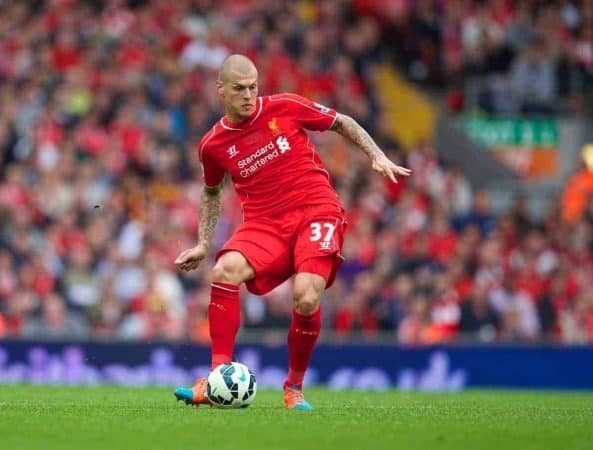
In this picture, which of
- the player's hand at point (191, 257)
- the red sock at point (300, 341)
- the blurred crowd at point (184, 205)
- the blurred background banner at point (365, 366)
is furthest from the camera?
the blurred crowd at point (184, 205)

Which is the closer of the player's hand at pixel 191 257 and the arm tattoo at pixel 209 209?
the player's hand at pixel 191 257

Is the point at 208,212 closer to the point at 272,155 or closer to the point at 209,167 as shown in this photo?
the point at 209,167

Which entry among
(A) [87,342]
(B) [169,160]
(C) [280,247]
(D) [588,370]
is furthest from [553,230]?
(C) [280,247]

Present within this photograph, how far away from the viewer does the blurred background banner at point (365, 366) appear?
57.6 ft

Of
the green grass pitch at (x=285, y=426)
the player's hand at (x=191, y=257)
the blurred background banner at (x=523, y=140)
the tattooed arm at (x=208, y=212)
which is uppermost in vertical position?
the blurred background banner at (x=523, y=140)

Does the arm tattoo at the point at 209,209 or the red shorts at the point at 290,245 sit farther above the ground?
the arm tattoo at the point at 209,209

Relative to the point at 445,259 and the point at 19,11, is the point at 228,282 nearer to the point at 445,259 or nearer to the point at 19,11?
the point at 445,259

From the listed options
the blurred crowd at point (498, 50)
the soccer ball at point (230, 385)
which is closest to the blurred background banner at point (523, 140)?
the blurred crowd at point (498, 50)

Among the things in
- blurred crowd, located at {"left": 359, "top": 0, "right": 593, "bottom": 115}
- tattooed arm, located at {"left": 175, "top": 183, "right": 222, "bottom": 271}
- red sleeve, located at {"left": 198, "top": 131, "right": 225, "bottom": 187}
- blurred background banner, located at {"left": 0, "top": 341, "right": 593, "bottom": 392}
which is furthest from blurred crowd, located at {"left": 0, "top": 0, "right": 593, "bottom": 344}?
red sleeve, located at {"left": 198, "top": 131, "right": 225, "bottom": 187}

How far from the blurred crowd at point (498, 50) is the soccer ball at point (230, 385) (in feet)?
51.7

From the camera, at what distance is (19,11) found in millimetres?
22328

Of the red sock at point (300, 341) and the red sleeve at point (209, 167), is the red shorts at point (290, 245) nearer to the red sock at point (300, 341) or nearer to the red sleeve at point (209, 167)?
the red sock at point (300, 341)

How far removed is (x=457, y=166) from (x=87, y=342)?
8228 mm

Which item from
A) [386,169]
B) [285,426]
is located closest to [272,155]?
[386,169]
